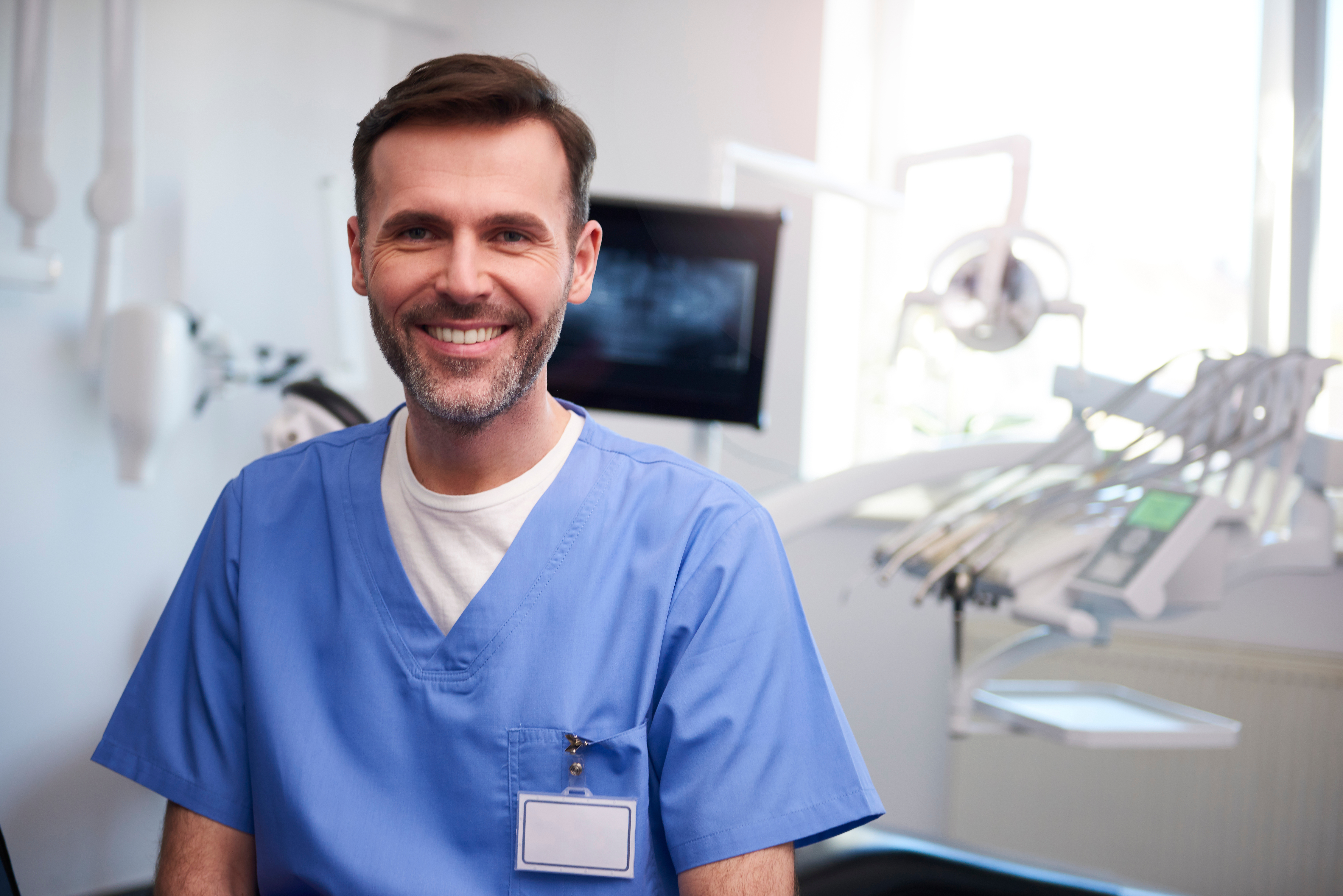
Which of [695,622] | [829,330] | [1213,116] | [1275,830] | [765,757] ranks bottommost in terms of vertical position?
[1275,830]

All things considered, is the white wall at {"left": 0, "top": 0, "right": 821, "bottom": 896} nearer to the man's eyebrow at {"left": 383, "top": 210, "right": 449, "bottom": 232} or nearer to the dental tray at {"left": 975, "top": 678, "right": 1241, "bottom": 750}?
the dental tray at {"left": 975, "top": 678, "right": 1241, "bottom": 750}

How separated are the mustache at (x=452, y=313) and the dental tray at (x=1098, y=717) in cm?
100

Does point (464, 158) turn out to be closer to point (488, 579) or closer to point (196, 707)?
point (488, 579)

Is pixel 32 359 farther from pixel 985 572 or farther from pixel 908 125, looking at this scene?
pixel 908 125

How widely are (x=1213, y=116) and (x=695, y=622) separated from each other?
2370 mm

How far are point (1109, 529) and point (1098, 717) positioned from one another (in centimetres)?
29

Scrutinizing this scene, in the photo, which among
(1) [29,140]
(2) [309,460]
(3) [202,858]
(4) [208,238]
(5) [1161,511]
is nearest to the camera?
(3) [202,858]

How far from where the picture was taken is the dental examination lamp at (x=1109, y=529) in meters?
1.46

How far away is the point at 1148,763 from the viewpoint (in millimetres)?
2270

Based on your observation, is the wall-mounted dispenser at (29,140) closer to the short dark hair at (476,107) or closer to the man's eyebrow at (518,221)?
the short dark hair at (476,107)

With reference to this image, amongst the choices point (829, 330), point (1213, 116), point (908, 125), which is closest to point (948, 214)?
point (908, 125)

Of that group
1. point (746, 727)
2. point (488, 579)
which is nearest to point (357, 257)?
point (488, 579)

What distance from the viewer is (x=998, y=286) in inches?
62.8

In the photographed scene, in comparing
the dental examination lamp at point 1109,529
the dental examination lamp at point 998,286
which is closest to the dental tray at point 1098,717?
the dental examination lamp at point 1109,529
